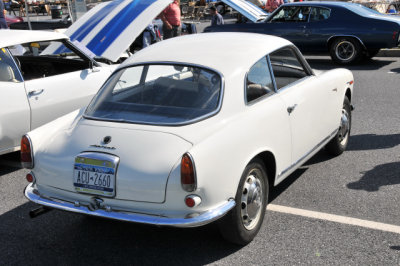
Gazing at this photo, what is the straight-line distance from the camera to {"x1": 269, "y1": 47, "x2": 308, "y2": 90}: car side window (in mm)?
4703

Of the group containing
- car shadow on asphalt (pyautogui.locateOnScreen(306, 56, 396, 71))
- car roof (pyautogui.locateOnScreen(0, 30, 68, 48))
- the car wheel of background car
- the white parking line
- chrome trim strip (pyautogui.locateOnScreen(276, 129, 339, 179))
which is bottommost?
car shadow on asphalt (pyautogui.locateOnScreen(306, 56, 396, 71))

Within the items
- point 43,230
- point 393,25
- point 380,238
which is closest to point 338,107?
point 380,238

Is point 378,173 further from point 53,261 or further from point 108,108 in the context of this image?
point 53,261

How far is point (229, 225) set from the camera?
3.73m

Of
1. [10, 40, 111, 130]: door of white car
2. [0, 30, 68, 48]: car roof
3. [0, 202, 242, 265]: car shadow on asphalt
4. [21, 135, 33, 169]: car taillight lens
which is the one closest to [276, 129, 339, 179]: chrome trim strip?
[0, 202, 242, 265]: car shadow on asphalt

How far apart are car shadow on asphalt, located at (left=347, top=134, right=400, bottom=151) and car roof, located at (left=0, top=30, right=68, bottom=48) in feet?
13.0

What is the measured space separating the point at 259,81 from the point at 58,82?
2.98 metres

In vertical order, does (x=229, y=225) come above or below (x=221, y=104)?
below

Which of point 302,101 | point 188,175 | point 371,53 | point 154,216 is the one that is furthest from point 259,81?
point 371,53

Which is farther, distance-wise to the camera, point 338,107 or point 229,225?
point 338,107

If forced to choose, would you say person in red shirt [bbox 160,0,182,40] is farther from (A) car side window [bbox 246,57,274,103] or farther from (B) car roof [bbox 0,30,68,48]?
(A) car side window [bbox 246,57,274,103]

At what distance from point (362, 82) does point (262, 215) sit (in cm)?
698

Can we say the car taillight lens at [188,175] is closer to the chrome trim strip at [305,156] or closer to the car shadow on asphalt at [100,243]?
the car shadow on asphalt at [100,243]

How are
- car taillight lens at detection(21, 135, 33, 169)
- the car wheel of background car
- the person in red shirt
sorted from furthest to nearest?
1. the person in red shirt
2. the car wheel of background car
3. car taillight lens at detection(21, 135, 33, 169)
